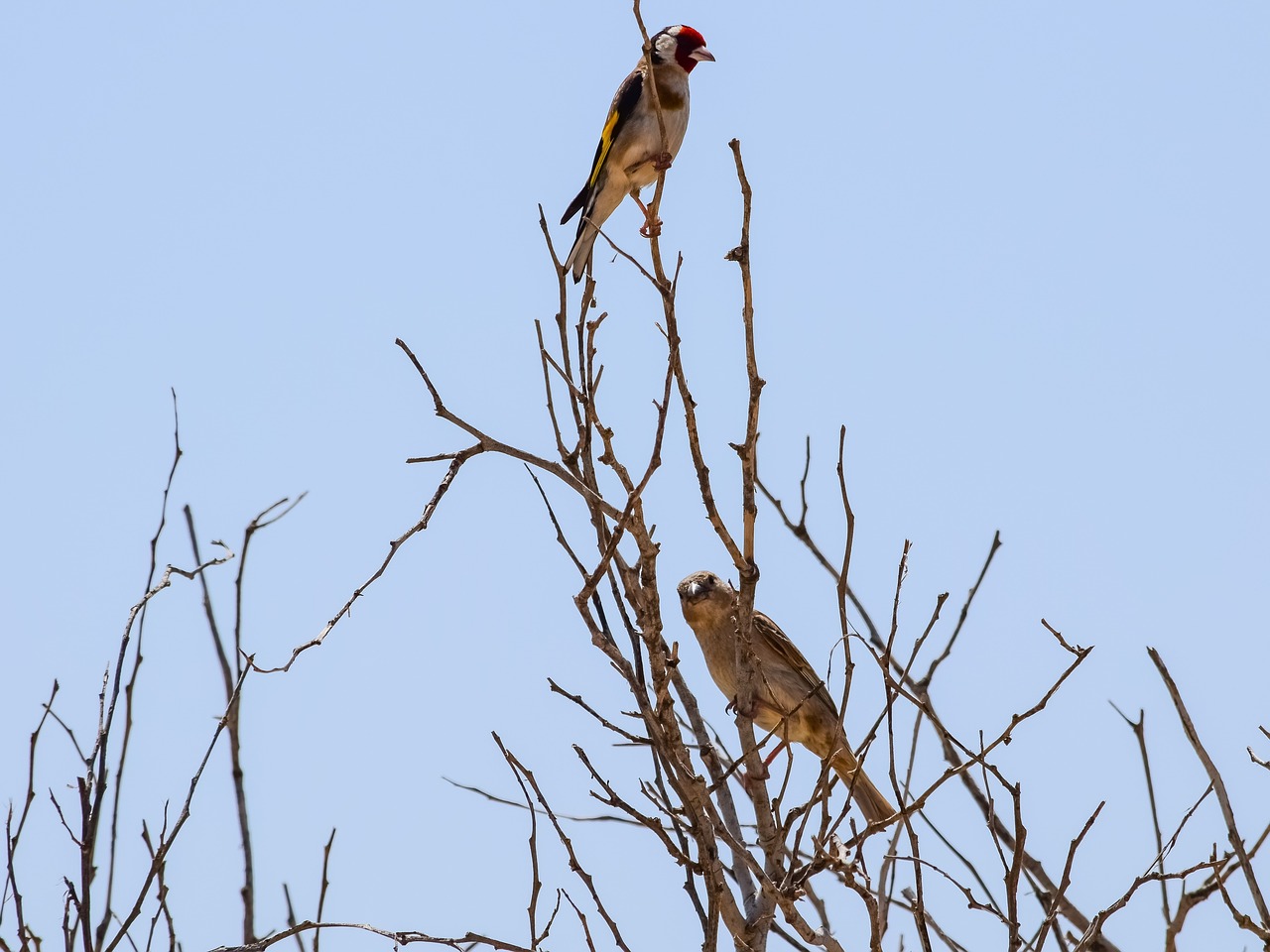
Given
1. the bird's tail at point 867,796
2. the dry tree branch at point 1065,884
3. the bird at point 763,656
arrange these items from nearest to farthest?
the dry tree branch at point 1065,884
the bird's tail at point 867,796
the bird at point 763,656

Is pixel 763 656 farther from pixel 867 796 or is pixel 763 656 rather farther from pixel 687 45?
pixel 687 45

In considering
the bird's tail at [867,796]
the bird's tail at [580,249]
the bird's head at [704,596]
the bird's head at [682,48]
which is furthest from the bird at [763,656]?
the bird's head at [682,48]

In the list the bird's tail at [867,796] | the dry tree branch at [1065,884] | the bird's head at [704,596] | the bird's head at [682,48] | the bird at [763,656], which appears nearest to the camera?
the dry tree branch at [1065,884]

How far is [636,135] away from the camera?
652 centimetres

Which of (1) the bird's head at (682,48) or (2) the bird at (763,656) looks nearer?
Result: (2) the bird at (763,656)

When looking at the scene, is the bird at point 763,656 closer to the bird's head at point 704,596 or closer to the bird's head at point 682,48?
the bird's head at point 704,596

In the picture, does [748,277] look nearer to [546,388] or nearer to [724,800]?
[546,388]

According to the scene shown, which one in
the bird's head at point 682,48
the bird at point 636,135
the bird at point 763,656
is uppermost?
the bird's head at point 682,48

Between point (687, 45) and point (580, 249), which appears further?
point (687, 45)

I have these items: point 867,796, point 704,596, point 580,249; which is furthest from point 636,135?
point 867,796

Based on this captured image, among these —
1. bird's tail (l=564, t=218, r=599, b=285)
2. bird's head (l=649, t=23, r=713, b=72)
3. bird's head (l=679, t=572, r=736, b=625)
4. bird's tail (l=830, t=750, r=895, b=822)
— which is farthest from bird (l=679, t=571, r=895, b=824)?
bird's head (l=649, t=23, r=713, b=72)

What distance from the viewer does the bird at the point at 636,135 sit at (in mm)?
6504

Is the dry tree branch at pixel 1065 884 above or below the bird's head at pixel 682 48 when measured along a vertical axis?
below

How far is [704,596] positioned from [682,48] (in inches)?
118
